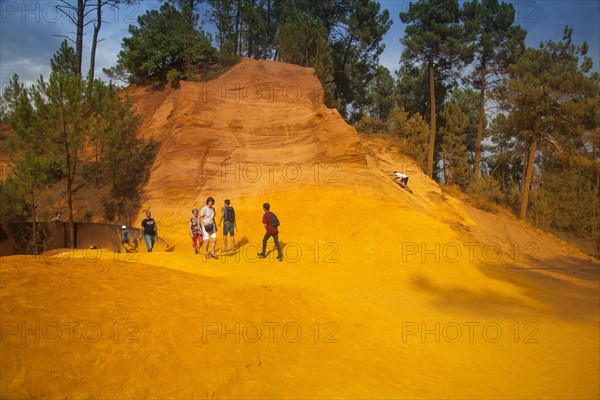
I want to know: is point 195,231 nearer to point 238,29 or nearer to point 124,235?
point 124,235

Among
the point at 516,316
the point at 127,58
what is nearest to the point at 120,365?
the point at 516,316

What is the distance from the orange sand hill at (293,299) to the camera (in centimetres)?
464

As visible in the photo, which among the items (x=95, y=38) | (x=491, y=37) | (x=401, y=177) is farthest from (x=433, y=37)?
(x=95, y=38)

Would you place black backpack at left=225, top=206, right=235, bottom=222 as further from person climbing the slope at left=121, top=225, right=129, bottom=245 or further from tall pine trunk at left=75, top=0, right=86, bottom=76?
tall pine trunk at left=75, top=0, right=86, bottom=76

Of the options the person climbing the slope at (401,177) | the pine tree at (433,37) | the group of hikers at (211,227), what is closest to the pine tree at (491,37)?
the pine tree at (433,37)

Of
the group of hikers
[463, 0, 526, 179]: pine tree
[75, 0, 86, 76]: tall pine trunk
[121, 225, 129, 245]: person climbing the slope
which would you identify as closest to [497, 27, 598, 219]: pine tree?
[463, 0, 526, 179]: pine tree

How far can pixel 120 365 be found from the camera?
4.44 meters

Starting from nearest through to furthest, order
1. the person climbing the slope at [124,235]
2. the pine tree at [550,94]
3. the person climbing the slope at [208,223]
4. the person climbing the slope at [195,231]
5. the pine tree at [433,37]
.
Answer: the person climbing the slope at [208,223] < the person climbing the slope at [195,231] < the person climbing the slope at [124,235] < the pine tree at [550,94] < the pine tree at [433,37]

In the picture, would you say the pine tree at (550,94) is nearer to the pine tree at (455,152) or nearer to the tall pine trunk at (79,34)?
the pine tree at (455,152)

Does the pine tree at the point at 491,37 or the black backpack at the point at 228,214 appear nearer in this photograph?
the black backpack at the point at 228,214

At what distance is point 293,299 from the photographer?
768cm

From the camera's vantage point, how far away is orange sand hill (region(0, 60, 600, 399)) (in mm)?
4645

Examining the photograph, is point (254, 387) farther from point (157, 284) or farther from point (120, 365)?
point (157, 284)

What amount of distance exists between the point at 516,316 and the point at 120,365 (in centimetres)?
825
